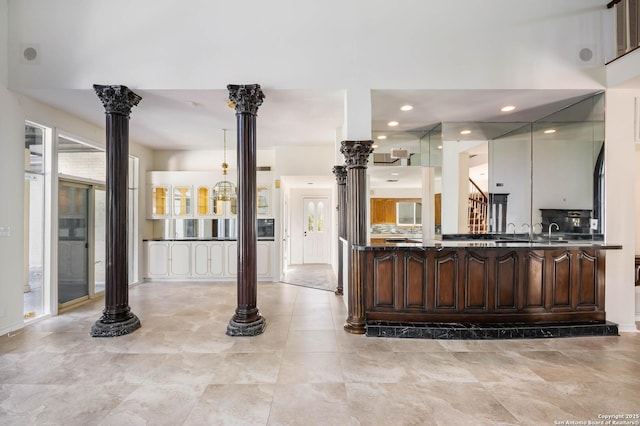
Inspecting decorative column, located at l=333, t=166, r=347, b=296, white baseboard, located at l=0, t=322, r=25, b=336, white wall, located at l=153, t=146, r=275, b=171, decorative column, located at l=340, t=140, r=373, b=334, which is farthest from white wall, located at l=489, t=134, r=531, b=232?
white baseboard, located at l=0, t=322, r=25, b=336

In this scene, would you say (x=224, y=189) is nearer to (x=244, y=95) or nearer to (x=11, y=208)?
(x=244, y=95)

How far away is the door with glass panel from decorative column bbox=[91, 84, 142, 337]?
1.67 metres

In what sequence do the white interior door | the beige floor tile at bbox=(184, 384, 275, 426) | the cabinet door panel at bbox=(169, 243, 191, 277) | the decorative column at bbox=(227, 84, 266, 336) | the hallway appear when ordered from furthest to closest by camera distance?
the white interior door, the cabinet door panel at bbox=(169, 243, 191, 277), the hallway, the decorative column at bbox=(227, 84, 266, 336), the beige floor tile at bbox=(184, 384, 275, 426)

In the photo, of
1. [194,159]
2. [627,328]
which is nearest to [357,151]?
[627,328]

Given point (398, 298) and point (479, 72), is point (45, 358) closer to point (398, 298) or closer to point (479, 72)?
point (398, 298)

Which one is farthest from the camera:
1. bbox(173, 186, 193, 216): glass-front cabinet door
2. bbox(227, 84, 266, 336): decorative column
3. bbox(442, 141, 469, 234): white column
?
bbox(173, 186, 193, 216): glass-front cabinet door

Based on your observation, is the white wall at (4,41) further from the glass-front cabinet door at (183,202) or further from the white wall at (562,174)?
the white wall at (562,174)

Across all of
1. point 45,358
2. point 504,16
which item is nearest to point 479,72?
point 504,16

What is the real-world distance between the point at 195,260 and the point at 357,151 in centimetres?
479

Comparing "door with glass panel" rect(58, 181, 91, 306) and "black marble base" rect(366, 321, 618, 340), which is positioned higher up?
"door with glass panel" rect(58, 181, 91, 306)

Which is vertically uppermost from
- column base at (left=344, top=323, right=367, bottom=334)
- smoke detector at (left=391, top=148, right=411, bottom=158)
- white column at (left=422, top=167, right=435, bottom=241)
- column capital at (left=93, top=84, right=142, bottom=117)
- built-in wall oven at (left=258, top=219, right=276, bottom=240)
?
column capital at (left=93, top=84, right=142, bottom=117)

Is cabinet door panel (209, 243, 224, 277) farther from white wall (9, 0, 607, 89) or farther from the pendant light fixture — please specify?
white wall (9, 0, 607, 89)

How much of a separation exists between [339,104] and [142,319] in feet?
13.2

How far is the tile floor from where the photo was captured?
7.33ft
